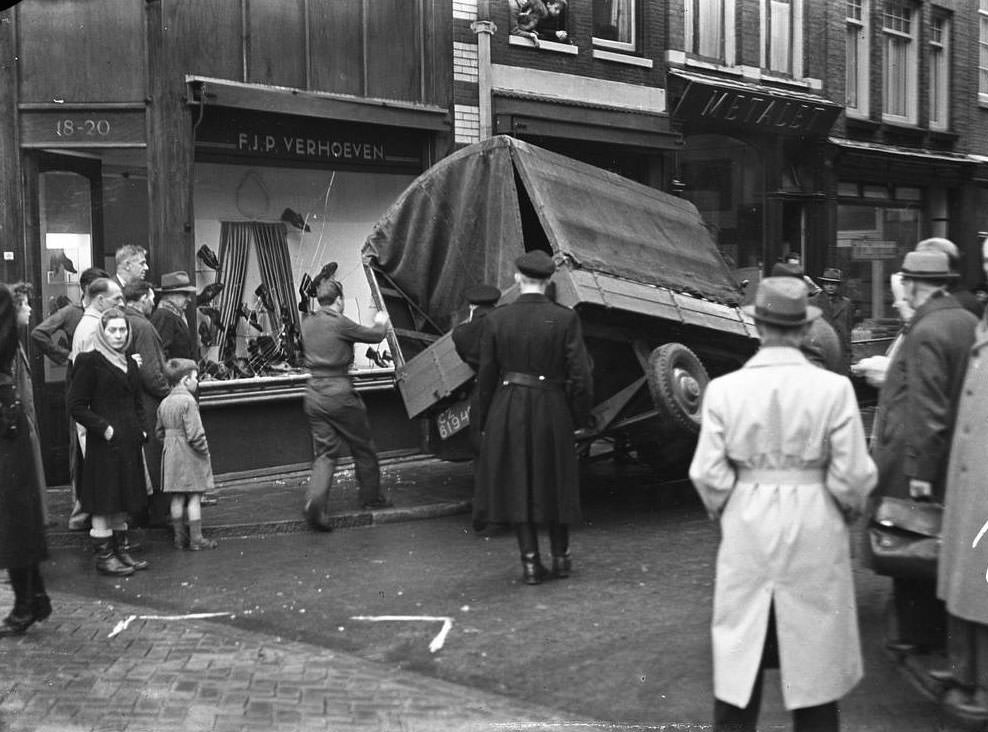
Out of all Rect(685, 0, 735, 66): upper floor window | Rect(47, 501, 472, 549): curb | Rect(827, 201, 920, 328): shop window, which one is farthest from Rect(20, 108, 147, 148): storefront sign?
Rect(827, 201, 920, 328): shop window

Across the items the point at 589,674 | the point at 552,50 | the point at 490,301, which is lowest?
the point at 589,674

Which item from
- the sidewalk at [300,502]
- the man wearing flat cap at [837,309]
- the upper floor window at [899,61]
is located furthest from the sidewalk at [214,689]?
the upper floor window at [899,61]

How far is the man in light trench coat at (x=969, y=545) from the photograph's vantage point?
4.95m

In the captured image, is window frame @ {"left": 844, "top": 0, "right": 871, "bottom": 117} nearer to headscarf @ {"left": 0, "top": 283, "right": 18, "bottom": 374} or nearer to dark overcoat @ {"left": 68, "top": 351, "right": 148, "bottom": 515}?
dark overcoat @ {"left": 68, "top": 351, "right": 148, "bottom": 515}

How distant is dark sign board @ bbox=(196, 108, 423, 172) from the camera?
39.8ft

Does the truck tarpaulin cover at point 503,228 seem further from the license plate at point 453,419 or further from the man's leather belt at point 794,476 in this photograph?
the man's leather belt at point 794,476

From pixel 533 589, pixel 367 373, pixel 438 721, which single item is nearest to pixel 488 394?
pixel 533 589

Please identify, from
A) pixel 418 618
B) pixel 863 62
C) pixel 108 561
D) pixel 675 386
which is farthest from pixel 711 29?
pixel 418 618

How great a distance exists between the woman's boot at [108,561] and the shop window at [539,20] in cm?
891

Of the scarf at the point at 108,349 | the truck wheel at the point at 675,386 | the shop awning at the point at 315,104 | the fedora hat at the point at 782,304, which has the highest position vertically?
the shop awning at the point at 315,104

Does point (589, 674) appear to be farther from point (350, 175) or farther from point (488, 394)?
point (350, 175)

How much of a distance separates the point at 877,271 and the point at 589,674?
18350mm

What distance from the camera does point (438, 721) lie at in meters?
5.07

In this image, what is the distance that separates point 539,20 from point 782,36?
6099 mm
